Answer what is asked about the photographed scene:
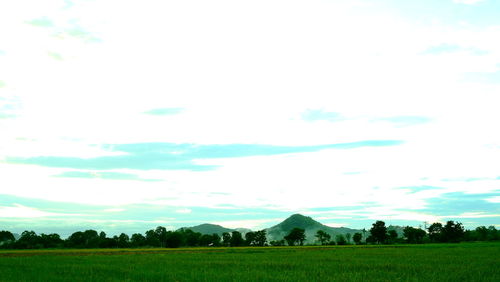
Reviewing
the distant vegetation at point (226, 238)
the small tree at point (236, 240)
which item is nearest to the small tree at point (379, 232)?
the distant vegetation at point (226, 238)

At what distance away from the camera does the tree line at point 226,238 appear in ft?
434

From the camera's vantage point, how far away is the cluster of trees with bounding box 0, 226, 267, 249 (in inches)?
5079

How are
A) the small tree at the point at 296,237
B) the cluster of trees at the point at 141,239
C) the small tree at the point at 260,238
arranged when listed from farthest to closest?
the small tree at the point at 296,237 < the small tree at the point at 260,238 < the cluster of trees at the point at 141,239

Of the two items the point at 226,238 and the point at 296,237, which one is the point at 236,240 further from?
the point at 296,237

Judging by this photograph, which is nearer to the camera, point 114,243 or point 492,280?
point 492,280

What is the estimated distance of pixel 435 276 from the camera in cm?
2262

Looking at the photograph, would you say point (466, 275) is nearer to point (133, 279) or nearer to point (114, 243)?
point (133, 279)

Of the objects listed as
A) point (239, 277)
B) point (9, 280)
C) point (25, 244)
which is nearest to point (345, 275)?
point (239, 277)

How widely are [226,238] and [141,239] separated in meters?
27.7

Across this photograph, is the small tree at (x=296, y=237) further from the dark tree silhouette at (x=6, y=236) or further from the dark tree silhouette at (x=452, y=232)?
the dark tree silhouette at (x=6, y=236)

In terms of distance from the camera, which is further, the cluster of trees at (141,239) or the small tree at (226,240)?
the small tree at (226,240)

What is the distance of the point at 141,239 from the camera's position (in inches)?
5896

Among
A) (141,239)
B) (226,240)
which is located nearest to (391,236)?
(226,240)

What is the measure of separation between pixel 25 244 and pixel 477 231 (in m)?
168
